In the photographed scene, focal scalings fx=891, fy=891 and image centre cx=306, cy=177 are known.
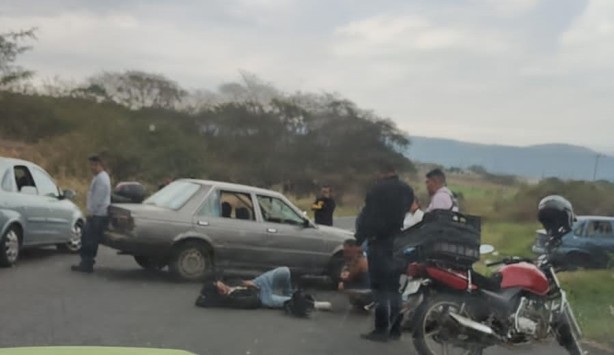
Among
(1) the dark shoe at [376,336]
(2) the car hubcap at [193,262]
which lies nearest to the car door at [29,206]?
(2) the car hubcap at [193,262]

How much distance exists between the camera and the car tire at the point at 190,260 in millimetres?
8789

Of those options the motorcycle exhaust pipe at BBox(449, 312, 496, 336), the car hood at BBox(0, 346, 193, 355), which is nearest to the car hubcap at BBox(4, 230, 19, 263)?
the motorcycle exhaust pipe at BBox(449, 312, 496, 336)

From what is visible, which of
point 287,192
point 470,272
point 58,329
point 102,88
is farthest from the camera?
point 287,192

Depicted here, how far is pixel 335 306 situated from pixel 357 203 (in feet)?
3.44

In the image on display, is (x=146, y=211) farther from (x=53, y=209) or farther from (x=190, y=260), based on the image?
(x=53, y=209)

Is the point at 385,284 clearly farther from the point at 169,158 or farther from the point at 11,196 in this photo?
the point at 11,196

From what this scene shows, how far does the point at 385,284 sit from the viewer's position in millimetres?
6961

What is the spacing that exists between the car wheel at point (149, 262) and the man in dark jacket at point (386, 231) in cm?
274

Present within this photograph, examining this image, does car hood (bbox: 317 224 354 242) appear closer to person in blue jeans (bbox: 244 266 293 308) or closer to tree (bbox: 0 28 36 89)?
person in blue jeans (bbox: 244 266 293 308)

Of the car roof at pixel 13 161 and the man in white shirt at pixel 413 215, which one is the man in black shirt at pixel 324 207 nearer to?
the man in white shirt at pixel 413 215

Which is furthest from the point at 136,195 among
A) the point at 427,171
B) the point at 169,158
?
the point at 427,171

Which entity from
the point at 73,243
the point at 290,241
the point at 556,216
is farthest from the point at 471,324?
the point at 73,243

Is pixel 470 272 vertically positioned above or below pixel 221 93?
below

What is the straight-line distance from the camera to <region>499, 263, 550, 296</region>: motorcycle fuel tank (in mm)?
5898
